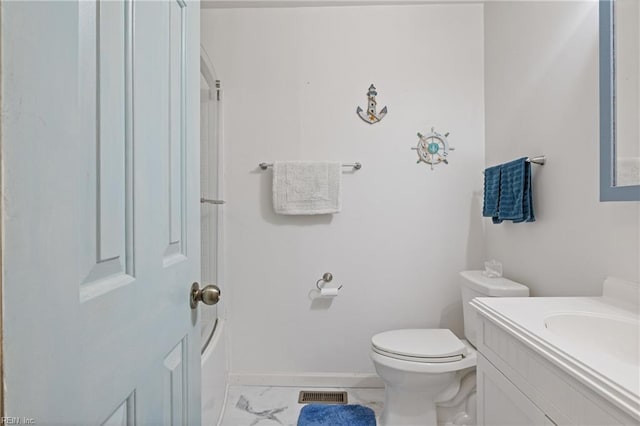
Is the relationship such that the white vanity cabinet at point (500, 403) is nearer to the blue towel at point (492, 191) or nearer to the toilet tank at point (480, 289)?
the toilet tank at point (480, 289)

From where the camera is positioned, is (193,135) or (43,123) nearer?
(43,123)

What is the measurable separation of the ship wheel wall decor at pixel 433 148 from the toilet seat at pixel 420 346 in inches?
37.9

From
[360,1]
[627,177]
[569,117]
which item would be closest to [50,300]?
[627,177]

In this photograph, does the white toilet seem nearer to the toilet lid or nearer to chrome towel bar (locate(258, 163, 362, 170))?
the toilet lid

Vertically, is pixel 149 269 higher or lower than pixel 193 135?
lower

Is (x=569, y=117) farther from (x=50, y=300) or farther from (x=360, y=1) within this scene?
(x=50, y=300)

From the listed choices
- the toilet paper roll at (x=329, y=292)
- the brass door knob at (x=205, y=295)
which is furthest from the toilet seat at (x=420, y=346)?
the brass door knob at (x=205, y=295)

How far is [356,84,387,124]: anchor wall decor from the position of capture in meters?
2.04

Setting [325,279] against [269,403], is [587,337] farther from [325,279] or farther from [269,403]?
[269,403]

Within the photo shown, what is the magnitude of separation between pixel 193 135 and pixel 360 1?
5.50 feet

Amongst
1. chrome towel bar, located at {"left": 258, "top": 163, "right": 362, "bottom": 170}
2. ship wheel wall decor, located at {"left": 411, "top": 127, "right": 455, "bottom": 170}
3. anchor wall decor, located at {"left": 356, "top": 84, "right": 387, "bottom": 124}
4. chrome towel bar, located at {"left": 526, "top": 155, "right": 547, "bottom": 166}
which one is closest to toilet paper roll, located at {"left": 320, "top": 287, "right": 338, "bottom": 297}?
chrome towel bar, located at {"left": 258, "top": 163, "right": 362, "bottom": 170}

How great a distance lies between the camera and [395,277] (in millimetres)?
2059

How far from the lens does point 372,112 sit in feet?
6.70

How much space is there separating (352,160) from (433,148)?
482 mm
